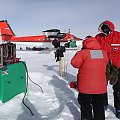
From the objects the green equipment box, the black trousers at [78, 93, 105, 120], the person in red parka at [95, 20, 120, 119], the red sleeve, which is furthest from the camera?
the green equipment box

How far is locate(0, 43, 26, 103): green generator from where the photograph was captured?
4625 mm

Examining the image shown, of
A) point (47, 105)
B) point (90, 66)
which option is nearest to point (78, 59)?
point (90, 66)

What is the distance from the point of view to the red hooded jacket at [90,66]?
10.7ft

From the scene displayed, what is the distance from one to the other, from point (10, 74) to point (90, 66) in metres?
2.16

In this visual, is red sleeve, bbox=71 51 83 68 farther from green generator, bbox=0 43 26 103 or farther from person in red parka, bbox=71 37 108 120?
green generator, bbox=0 43 26 103

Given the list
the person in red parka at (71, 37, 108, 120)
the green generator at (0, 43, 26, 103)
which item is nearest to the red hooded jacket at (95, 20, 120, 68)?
the person in red parka at (71, 37, 108, 120)

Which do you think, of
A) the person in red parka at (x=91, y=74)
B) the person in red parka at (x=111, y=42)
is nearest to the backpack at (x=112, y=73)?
the person in red parka at (x=111, y=42)

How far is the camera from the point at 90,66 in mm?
3270

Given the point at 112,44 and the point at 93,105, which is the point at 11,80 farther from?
the point at 112,44

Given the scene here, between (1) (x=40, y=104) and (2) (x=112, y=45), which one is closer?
(2) (x=112, y=45)

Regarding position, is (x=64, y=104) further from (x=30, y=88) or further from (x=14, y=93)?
(x=30, y=88)

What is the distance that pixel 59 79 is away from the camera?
795 cm

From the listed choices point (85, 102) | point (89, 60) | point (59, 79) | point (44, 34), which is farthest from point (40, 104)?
point (44, 34)

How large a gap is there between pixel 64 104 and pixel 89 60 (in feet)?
6.49
